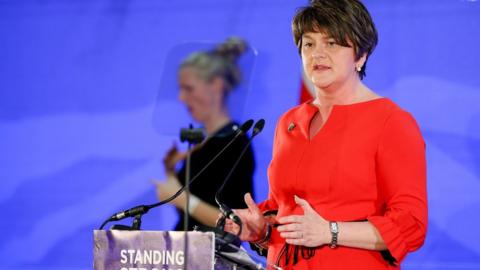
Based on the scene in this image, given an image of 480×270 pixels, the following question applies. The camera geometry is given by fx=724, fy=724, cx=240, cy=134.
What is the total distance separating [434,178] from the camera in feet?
10.4

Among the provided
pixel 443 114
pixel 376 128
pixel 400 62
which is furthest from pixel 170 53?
pixel 376 128

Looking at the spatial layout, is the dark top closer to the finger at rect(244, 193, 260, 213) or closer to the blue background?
the blue background

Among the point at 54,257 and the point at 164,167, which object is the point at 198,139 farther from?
the point at 54,257

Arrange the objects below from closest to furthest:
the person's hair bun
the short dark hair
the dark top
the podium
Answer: the podium < the short dark hair < the dark top < the person's hair bun

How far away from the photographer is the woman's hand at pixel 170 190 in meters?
3.18

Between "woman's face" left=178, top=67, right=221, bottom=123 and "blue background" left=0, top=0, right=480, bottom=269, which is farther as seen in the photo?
"blue background" left=0, top=0, right=480, bottom=269

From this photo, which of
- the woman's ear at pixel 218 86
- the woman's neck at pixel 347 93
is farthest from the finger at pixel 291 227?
Answer: the woman's ear at pixel 218 86

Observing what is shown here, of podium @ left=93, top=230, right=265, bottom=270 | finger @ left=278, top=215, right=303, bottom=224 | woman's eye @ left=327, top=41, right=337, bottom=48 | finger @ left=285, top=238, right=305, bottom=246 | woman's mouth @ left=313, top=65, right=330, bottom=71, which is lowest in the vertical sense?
podium @ left=93, top=230, right=265, bottom=270

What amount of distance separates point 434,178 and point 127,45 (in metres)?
1.64

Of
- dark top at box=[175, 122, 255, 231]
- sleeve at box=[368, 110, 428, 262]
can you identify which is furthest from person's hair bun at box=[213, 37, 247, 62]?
sleeve at box=[368, 110, 428, 262]

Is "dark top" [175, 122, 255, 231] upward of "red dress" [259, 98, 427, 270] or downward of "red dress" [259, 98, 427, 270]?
upward

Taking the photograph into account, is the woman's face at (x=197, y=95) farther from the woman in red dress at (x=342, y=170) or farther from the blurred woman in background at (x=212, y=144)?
the woman in red dress at (x=342, y=170)

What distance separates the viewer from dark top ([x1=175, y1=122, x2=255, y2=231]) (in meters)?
2.94

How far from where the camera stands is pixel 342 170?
1776 mm
